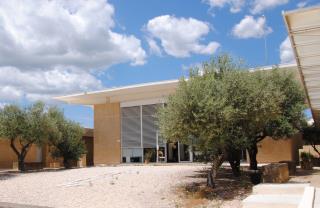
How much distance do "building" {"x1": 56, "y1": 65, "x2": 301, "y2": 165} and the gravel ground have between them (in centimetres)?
1040

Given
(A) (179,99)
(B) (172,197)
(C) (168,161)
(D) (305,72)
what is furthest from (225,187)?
(C) (168,161)

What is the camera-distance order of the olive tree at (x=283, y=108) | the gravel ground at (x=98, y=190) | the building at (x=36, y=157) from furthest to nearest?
the building at (x=36, y=157) < the olive tree at (x=283, y=108) < the gravel ground at (x=98, y=190)

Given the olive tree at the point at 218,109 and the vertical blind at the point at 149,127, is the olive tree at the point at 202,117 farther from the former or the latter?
the vertical blind at the point at 149,127

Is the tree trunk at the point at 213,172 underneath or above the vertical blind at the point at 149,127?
underneath

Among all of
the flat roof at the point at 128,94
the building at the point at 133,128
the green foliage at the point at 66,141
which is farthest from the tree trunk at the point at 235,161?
the green foliage at the point at 66,141

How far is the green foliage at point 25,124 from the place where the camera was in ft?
92.9

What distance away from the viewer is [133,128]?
1415 inches

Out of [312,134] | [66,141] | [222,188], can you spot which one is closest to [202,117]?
[222,188]

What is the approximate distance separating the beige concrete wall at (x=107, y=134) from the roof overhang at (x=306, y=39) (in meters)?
21.9

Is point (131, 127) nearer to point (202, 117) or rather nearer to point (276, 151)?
point (276, 151)

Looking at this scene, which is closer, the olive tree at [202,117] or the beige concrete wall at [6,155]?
the olive tree at [202,117]

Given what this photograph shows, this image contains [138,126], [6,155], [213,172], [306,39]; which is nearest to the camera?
[306,39]

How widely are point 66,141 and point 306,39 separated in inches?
998

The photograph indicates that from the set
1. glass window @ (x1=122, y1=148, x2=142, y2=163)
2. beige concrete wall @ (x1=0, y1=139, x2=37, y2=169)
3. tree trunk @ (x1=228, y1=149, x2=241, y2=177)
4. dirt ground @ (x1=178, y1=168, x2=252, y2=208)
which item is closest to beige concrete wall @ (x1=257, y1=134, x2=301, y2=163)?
tree trunk @ (x1=228, y1=149, x2=241, y2=177)
